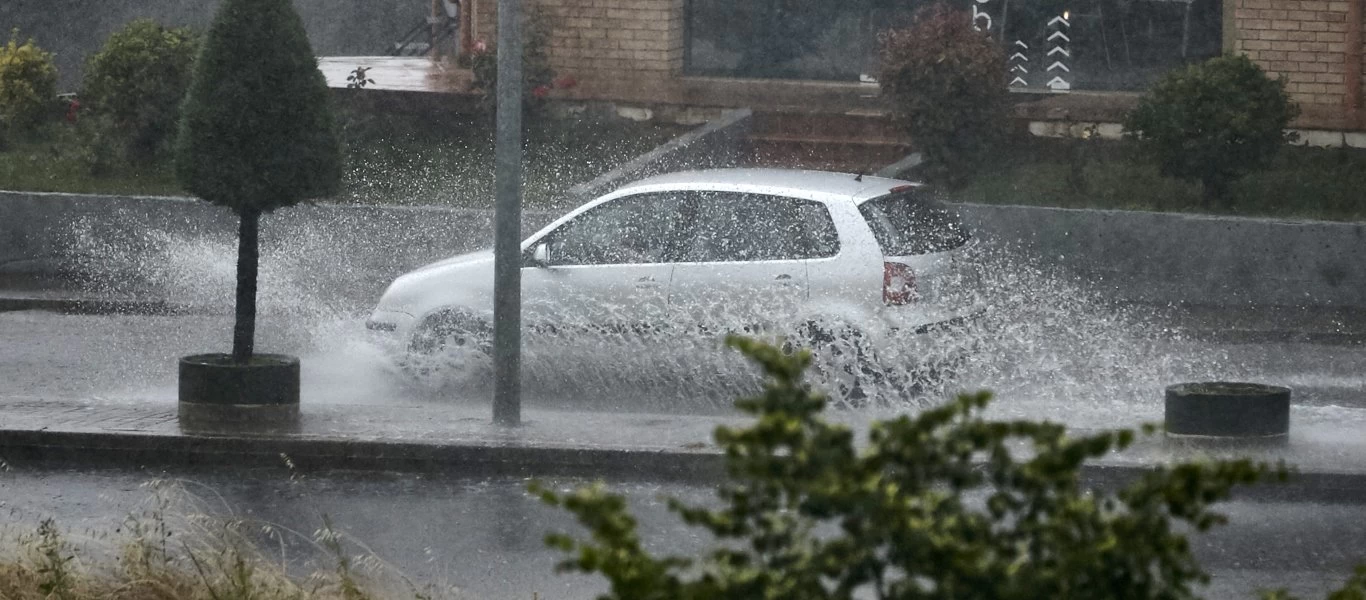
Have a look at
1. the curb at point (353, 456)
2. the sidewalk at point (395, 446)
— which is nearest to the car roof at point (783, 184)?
the sidewalk at point (395, 446)

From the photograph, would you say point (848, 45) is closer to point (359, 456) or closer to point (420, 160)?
point (420, 160)

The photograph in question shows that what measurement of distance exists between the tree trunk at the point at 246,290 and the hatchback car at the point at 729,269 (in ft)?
4.26

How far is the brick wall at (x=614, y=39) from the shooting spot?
66.1ft

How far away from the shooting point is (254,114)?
380 inches

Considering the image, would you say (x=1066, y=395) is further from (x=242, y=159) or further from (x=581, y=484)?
(x=242, y=159)

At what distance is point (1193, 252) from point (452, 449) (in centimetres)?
831

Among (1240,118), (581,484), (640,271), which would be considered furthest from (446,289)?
(1240,118)

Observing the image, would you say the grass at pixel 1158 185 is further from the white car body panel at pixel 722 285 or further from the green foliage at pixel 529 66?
the white car body panel at pixel 722 285

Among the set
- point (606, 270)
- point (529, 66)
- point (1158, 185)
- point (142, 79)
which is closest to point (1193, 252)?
point (1158, 185)

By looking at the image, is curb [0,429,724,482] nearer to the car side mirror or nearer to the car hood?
the car side mirror

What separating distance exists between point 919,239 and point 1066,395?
136 centimetres

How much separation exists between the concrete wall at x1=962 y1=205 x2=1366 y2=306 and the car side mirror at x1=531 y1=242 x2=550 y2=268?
5.98 m

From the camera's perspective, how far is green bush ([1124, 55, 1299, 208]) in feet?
51.6

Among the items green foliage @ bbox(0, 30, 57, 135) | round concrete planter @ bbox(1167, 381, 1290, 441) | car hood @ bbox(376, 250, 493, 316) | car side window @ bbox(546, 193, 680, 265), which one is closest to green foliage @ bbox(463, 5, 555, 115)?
green foliage @ bbox(0, 30, 57, 135)
